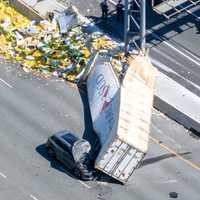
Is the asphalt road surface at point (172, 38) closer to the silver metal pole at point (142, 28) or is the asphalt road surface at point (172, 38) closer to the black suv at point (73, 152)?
the silver metal pole at point (142, 28)

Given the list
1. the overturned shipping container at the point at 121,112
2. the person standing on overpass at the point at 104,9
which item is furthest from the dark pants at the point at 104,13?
the overturned shipping container at the point at 121,112

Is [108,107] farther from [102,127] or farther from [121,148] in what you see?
[121,148]

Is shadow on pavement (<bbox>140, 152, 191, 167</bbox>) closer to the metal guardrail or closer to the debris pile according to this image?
the debris pile

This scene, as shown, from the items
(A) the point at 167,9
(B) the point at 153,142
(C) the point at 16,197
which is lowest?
(C) the point at 16,197

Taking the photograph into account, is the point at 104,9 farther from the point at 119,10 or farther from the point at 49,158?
the point at 49,158

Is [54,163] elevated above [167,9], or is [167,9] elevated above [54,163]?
[167,9]

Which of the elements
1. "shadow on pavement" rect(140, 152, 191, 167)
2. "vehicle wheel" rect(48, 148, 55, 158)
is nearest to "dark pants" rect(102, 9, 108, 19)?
"shadow on pavement" rect(140, 152, 191, 167)

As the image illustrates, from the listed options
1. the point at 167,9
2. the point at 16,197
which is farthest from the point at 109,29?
the point at 16,197

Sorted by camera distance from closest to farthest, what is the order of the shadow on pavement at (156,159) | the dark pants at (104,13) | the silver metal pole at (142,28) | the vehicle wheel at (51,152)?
1. the vehicle wheel at (51,152)
2. the shadow on pavement at (156,159)
3. the silver metal pole at (142,28)
4. the dark pants at (104,13)

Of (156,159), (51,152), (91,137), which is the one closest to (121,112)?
(91,137)
